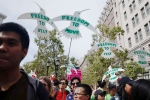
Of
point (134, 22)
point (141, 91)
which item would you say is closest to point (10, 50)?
point (141, 91)

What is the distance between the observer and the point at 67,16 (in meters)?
5.37

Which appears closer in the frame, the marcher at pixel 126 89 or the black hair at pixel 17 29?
the black hair at pixel 17 29

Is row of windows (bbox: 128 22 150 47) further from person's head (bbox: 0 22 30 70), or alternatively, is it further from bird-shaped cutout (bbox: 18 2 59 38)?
person's head (bbox: 0 22 30 70)

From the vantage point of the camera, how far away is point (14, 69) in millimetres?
1427

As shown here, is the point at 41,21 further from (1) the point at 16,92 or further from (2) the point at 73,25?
(1) the point at 16,92

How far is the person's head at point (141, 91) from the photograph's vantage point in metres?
1.89

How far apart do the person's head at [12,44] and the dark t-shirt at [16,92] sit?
0.17 m

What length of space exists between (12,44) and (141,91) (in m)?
1.54

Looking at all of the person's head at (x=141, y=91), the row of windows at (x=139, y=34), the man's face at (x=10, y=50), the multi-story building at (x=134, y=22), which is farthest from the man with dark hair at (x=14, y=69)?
the row of windows at (x=139, y=34)

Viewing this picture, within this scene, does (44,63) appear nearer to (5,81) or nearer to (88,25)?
(88,25)

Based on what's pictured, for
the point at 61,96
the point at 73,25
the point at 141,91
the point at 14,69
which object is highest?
the point at 73,25

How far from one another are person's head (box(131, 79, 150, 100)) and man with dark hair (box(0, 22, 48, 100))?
1.13 metres

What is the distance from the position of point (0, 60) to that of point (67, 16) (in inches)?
167

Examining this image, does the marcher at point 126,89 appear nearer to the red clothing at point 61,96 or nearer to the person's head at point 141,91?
the person's head at point 141,91
